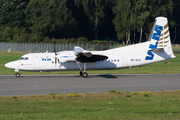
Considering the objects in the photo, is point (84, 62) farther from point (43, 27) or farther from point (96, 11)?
point (96, 11)

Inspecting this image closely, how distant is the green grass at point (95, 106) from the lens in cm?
1191

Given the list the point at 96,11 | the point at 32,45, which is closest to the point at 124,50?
the point at 32,45

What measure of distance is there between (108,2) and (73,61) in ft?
213

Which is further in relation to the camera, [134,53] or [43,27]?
[43,27]

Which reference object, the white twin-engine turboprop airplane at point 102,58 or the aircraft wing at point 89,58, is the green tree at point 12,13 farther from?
the aircraft wing at point 89,58

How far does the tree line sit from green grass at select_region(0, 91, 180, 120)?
185ft

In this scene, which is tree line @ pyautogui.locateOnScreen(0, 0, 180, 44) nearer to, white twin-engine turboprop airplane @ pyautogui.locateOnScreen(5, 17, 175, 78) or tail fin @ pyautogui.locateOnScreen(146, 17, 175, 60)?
white twin-engine turboprop airplane @ pyautogui.locateOnScreen(5, 17, 175, 78)

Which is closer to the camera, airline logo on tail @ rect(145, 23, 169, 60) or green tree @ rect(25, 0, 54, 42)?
airline logo on tail @ rect(145, 23, 169, 60)

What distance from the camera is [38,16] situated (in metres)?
81.3

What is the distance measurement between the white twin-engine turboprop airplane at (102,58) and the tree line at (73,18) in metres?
44.3

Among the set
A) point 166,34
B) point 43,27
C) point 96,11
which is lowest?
point 166,34

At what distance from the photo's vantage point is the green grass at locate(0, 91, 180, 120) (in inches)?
469

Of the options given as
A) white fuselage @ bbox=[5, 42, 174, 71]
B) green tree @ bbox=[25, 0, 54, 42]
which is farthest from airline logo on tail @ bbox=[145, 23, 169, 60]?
green tree @ bbox=[25, 0, 54, 42]

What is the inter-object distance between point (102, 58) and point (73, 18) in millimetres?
57268
